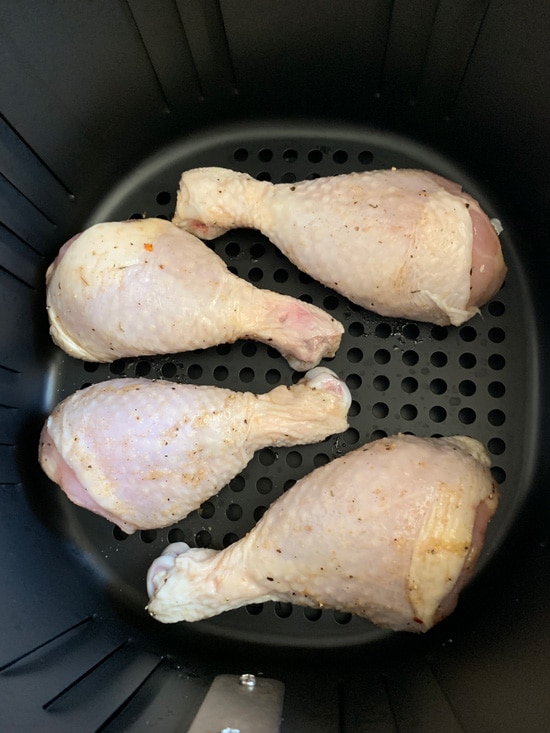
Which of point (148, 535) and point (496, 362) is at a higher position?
point (496, 362)

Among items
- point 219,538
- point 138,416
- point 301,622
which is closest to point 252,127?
point 138,416

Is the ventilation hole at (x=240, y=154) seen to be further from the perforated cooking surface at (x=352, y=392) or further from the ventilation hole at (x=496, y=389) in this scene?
the ventilation hole at (x=496, y=389)

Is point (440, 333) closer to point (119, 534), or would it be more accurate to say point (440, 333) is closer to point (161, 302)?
point (161, 302)

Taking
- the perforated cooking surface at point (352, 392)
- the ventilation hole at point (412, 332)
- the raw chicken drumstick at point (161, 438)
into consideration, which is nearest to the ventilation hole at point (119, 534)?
the perforated cooking surface at point (352, 392)

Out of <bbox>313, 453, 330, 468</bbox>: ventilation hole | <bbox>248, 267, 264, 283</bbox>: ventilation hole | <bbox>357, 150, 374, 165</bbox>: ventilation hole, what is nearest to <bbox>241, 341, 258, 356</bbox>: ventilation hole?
<bbox>248, 267, 264, 283</bbox>: ventilation hole

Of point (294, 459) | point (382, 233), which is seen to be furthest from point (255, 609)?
point (382, 233)

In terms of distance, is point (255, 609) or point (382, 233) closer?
point (382, 233)
